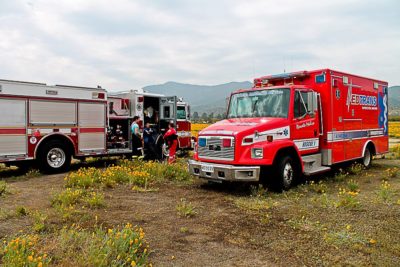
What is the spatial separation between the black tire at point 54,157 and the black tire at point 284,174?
7326 millimetres

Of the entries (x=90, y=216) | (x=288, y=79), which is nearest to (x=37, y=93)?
(x=90, y=216)

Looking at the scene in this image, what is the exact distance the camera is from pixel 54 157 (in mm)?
11984

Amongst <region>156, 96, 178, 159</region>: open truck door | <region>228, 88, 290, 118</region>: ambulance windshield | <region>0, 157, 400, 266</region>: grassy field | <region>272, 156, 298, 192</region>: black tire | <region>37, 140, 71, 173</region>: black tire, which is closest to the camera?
<region>0, 157, 400, 266</region>: grassy field

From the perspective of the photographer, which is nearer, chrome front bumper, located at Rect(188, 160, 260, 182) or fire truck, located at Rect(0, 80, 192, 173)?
chrome front bumper, located at Rect(188, 160, 260, 182)

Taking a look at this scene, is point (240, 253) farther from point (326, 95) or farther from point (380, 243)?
point (326, 95)

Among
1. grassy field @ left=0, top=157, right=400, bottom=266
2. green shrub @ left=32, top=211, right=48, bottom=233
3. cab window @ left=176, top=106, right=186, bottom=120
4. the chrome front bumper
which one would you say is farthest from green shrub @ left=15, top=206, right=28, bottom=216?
cab window @ left=176, top=106, right=186, bottom=120

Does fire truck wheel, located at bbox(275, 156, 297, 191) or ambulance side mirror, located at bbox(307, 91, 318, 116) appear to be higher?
ambulance side mirror, located at bbox(307, 91, 318, 116)

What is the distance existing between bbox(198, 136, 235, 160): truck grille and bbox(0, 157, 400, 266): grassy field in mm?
890

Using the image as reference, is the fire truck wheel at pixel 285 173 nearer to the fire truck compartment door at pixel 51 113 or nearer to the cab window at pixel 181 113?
the fire truck compartment door at pixel 51 113

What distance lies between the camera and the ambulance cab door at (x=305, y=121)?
918cm

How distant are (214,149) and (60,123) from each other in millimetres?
6064

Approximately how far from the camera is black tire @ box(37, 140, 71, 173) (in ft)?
38.1

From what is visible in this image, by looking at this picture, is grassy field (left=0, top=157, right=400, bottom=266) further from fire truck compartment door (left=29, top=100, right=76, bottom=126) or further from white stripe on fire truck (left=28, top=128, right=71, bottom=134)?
fire truck compartment door (left=29, top=100, right=76, bottom=126)

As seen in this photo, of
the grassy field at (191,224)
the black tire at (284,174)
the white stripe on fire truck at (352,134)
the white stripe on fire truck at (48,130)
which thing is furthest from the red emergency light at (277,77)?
the white stripe on fire truck at (48,130)
